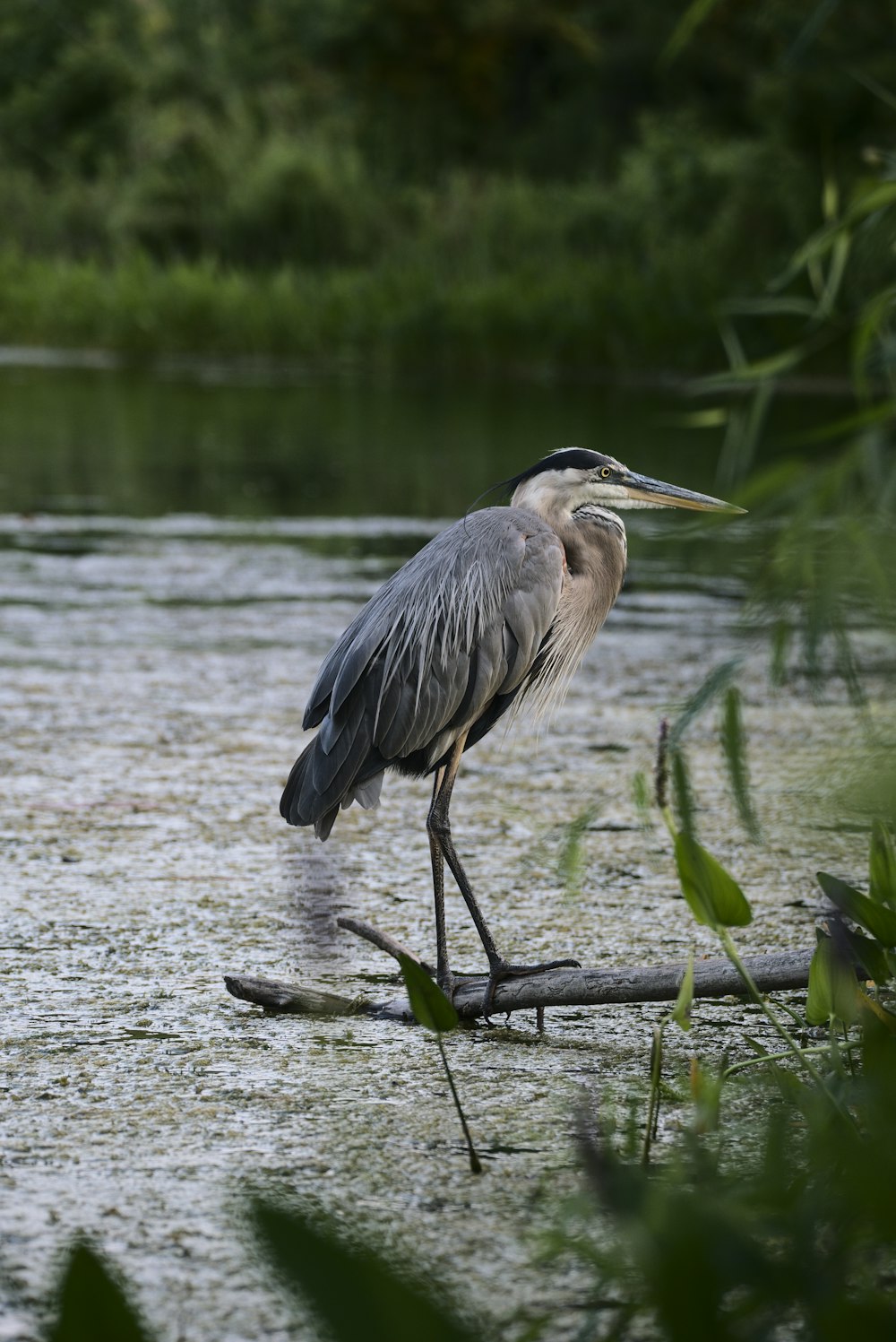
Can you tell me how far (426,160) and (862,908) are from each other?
3218 cm

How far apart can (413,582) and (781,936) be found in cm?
98

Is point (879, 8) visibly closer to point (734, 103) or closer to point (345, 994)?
point (734, 103)

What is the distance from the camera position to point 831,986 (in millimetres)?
2363

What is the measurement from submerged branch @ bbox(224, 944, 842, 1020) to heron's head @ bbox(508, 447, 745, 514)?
814 millimetres

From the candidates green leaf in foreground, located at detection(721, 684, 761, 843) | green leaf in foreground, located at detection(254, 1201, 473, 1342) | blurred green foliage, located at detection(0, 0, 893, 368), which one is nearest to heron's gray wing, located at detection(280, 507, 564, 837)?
green leaf in foreground, located at detection(721, 684, 761, 843)

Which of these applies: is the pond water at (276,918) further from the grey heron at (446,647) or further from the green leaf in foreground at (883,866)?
the grey heron at (446,647)

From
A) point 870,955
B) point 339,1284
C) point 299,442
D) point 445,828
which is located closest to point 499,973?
point 445,828

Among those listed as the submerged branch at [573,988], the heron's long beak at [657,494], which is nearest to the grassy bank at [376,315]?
the heron's long beak at [657,494]

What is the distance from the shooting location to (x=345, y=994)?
3.14m

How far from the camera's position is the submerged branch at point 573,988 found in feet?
9.07

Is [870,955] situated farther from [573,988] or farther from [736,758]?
[736,758]

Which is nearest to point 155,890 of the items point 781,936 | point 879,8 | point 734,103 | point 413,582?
point 413,582

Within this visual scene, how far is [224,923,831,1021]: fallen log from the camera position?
9.08 feet

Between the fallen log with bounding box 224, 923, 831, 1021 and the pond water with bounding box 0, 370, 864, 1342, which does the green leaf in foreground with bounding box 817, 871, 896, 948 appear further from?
the fallen log with bounding box 224, 923, 831, 1021
